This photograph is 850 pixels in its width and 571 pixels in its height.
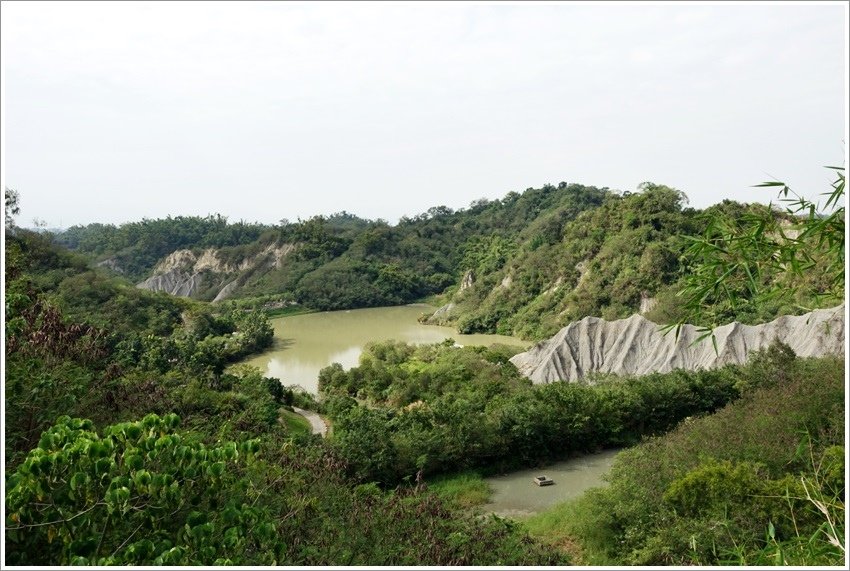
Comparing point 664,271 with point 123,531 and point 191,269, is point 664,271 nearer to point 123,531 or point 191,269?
point 123,531

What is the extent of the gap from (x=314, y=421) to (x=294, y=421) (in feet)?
3.12

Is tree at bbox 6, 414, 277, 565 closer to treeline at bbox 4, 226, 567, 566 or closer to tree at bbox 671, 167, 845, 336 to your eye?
treeline at bbox 4, 226, 567, 566

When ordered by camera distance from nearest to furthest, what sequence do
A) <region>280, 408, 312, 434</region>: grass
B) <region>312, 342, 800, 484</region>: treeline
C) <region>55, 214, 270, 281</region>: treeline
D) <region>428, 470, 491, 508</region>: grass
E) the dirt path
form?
<region>428, 470, 491, 508</region>: grass < <region>312, 342, 800, 484</region>: treeline < <region>280, 408, 312, 434</region>: grass < the dirt path < <region>55, 214, 270, 281</region>: treeline

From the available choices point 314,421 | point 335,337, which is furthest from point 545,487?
point 335,337

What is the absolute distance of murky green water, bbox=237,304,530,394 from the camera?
21.2 meters

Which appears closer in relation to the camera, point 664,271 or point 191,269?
point 664,271

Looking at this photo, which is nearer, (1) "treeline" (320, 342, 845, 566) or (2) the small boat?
(1) "treeline" (320, 342, 845, 566)

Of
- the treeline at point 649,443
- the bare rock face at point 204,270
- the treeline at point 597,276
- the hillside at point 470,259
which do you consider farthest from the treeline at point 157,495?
the bare rock face at point 204,270

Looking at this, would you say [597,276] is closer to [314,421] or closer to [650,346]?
[650,346]

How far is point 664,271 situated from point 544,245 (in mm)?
7813

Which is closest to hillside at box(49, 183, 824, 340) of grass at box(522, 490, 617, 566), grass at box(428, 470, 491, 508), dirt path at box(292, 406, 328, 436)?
grass at box(428, 470, 491, 508)

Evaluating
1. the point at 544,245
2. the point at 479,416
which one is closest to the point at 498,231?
the point at 544,245

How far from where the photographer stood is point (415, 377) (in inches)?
615

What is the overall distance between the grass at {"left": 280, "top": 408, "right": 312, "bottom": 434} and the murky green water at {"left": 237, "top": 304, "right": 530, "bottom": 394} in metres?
3.21
